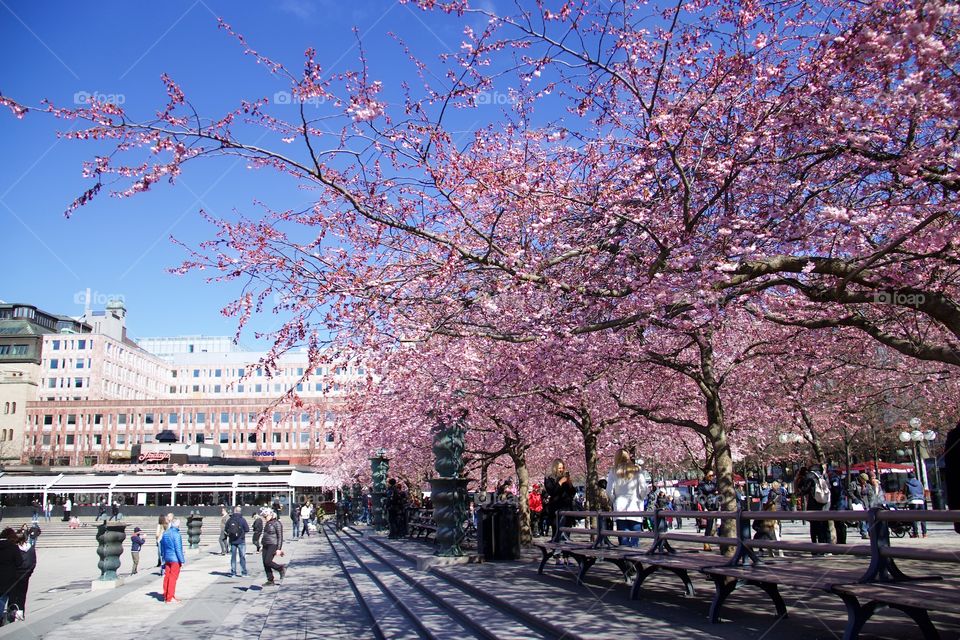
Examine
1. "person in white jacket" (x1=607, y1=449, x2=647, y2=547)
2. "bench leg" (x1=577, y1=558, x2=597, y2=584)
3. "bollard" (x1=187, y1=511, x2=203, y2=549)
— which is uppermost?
"person in white jacket" (x1=607, y1=449, x2=647, y2=547)

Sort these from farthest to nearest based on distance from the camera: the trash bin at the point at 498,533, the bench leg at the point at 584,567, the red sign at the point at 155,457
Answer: the red sign at the point at 155,457 < the trash bin at the point at 498,533 < the bench leg at the point at 584,567

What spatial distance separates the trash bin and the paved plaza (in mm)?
447

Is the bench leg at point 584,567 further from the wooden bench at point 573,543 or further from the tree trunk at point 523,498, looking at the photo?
the tree trunk at point 523,498

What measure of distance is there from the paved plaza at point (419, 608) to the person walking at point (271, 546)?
444 mm

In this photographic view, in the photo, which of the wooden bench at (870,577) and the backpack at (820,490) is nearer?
the wooden bench at (870,577)

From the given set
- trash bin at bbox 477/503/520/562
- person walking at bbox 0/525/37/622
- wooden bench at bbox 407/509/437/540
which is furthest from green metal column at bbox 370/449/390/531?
person walking at bbox 0/525/37/622

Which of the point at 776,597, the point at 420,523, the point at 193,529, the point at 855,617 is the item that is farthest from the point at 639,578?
the point at 193,529

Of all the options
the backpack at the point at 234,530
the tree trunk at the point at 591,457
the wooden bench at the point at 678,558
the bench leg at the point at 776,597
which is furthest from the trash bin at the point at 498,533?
the bench leg at the point at 776,597

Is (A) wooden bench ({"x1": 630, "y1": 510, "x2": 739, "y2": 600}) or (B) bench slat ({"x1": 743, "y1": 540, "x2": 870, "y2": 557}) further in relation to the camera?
(A) wooden bench ({"x1": 630, "y1": 510, "x2": 739, "y2": 600})

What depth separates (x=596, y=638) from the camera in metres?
6.43

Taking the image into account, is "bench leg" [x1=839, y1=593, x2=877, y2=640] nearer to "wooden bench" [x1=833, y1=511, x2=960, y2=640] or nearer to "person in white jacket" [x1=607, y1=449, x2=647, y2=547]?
"wooden bench" [x1=833, y1=511, x2=960, y2=640]

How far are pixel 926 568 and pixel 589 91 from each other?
350 inches

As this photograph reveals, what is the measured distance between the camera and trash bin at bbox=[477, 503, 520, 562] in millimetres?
14906

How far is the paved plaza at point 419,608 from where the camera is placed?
7.07 m
